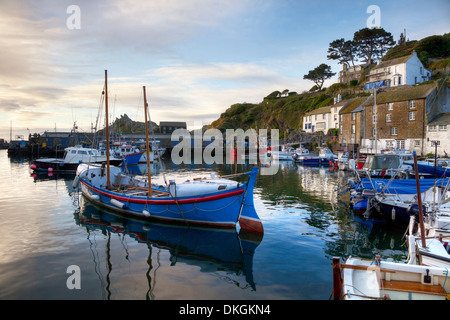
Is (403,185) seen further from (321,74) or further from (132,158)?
(321,74)

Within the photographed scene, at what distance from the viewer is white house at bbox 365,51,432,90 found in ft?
214

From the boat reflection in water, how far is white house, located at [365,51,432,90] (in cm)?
6023

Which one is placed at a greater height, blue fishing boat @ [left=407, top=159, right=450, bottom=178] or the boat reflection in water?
blue fishing boat @ [left=407, top=159, right=450, bottom=178]

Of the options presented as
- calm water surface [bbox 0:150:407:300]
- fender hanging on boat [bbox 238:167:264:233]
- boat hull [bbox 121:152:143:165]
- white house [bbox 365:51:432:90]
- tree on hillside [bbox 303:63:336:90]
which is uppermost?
tree on hillside [bbox 303:63:336:90]

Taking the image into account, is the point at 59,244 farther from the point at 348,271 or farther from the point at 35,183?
the point at 35,183

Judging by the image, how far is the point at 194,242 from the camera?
588 inches

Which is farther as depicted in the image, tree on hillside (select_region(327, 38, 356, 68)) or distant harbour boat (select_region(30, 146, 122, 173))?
tree on hillside (select_region(327, 38, 356, 68))

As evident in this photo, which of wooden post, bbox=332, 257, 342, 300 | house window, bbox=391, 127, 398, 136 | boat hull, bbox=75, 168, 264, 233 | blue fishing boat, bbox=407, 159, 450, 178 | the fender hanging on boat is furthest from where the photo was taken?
house window, bbox=391, 127, 398, 136

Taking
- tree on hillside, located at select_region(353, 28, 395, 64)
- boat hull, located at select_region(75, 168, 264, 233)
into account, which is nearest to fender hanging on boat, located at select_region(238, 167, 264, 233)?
boat hull, located at select_region(75, 168, 264, 233)

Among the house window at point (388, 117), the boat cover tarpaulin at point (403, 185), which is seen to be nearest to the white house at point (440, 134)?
the house window at point (388, 117)

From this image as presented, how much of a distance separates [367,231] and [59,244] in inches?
651

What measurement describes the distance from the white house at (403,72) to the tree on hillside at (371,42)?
25.8 meters

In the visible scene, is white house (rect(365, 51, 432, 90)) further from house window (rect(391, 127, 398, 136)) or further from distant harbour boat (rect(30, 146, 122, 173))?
distant harbour boat (rect(30, 146, 122, 173))

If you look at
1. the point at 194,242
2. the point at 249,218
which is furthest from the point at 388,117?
the point at 194,242
